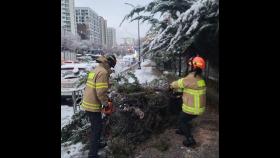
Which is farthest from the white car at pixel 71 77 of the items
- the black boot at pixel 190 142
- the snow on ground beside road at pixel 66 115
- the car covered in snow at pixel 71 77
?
the black boot at pixel 190 142

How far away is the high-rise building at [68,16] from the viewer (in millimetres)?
3328

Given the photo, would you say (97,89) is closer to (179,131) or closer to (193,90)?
(193,90)

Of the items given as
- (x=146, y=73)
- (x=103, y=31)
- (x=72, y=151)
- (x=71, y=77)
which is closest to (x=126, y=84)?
(x=146, y=73)

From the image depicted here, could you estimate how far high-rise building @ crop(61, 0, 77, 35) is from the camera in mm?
3328

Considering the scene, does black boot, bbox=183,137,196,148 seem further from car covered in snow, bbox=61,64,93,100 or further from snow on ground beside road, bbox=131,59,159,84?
car covered in snow, bbox=61,64,93,100

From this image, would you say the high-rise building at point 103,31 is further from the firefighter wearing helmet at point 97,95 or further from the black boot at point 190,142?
the black boot at point 190,142

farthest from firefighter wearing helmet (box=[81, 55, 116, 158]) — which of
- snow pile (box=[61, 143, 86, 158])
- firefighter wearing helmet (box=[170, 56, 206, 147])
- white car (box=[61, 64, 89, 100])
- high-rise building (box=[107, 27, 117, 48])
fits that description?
firefighter wearing helmet (box=[170, 56, 206, 147])

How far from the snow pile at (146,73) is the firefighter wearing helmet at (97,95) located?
83 cm

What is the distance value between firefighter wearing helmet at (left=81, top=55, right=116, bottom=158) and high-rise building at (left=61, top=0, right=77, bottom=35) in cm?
56
